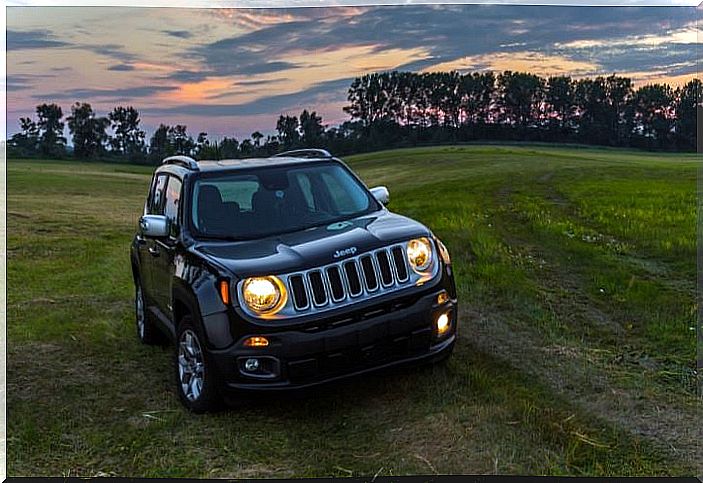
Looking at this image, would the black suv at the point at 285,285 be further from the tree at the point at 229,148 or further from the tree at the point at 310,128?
the tree at the point at 310,128

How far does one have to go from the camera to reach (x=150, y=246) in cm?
525

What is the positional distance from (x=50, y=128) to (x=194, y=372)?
3018 mm

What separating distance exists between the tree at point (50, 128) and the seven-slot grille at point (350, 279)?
11.1 feet

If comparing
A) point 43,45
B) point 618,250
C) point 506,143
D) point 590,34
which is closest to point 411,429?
point 618,250

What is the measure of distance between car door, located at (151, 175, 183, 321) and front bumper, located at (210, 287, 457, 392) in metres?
0.92

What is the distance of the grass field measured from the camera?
160 inches

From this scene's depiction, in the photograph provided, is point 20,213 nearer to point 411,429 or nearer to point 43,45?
point 43,45

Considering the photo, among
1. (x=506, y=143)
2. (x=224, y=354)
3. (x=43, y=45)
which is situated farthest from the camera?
(x=506, y=143)

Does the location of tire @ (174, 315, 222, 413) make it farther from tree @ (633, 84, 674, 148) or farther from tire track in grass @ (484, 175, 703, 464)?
tree @ (633, 84, 674, 148)

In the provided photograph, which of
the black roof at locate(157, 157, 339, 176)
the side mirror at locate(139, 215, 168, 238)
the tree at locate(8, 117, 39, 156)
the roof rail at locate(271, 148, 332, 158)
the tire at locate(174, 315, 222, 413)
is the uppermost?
the tree at locate(8, 117, 39, 156)

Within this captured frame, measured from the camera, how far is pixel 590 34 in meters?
6.14

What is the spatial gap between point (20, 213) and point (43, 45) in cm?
153

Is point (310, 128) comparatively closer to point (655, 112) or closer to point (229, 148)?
point (229, 148)

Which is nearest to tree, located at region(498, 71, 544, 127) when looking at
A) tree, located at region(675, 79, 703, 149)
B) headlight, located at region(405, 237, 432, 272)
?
tree, located at region(675, 79, 703, 149)
